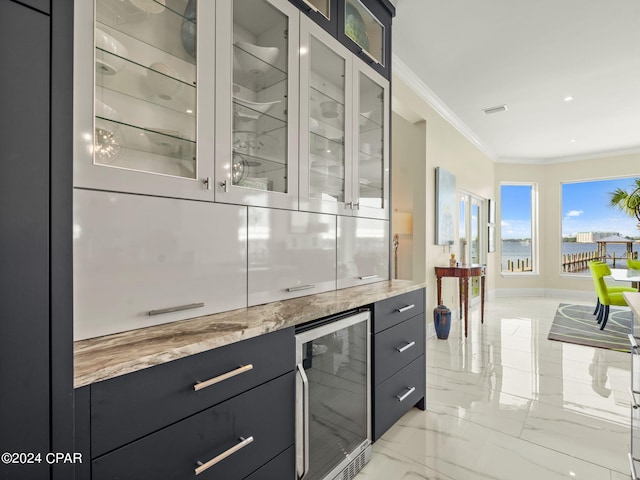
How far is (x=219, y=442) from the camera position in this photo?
1.07 meters

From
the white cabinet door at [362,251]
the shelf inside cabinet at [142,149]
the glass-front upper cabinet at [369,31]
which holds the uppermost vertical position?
the glass-front upper cabinet at [369,31]

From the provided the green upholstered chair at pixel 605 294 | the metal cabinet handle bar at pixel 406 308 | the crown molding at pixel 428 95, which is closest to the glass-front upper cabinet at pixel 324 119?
the metal cabinet handle bar at pixel 406 308

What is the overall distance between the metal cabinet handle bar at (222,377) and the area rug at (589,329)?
4333 mm

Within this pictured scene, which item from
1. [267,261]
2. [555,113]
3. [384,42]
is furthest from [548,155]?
[267,261]

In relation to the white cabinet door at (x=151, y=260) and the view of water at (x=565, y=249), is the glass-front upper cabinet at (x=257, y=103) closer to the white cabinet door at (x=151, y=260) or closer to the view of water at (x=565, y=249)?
the white cabinet door at (x=151, y=260)

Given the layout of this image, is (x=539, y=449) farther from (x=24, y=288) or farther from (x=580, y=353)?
(x=24, y=288)

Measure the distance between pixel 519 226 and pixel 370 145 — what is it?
21.7 feet

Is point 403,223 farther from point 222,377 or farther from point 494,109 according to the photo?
point 222,377

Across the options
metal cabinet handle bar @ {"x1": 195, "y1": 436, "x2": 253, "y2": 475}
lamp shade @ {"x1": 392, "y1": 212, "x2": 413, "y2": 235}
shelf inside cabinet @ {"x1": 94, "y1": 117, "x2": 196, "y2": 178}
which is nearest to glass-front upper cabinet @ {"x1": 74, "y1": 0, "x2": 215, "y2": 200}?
shelf inside cabinet @ {"x1": 94, "y1": 117, "x2": 196, "y2": 178}

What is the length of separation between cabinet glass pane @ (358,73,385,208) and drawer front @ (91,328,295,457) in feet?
4.66

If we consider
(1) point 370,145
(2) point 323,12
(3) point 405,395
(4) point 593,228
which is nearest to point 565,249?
(4) point 593,228

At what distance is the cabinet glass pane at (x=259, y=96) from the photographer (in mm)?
1573

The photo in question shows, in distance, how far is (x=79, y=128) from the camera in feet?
3.46

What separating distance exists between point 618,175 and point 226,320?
847cm
